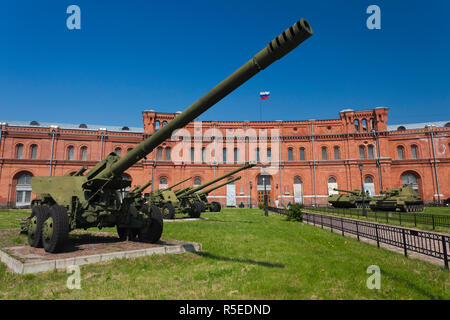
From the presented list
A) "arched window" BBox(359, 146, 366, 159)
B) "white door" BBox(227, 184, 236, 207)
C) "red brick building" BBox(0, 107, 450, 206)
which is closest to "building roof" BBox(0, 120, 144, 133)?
"red brick building" BBox(0, 107, 450, 206)

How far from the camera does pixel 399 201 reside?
25.1 m

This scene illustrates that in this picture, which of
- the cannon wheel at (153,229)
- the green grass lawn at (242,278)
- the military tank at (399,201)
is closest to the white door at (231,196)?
the military tank at (399,201)

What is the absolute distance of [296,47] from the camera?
3709 mm

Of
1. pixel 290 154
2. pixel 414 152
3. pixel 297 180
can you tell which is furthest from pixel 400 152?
pixel 290 154

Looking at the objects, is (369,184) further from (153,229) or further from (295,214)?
(153,229)

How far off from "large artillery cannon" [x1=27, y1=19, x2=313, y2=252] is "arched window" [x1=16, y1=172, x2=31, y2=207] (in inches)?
1288

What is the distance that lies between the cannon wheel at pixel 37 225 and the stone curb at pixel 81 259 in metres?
0.67

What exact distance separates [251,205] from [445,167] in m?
25.1

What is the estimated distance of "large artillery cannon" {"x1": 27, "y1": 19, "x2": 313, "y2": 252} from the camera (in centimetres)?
604

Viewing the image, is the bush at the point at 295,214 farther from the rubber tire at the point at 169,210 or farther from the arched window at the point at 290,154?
the arched window at the point at 290,154

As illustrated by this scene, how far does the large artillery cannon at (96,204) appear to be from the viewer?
6.04 meters

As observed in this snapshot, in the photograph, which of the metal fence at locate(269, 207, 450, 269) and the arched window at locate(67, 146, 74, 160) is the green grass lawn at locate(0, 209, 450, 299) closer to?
the metal fence at locate(269, 207, 450, 269)

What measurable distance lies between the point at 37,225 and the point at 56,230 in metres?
0.98
